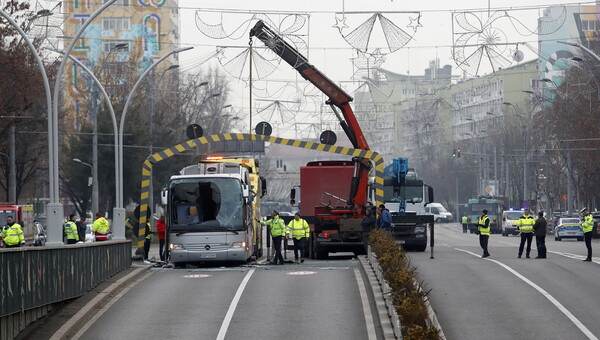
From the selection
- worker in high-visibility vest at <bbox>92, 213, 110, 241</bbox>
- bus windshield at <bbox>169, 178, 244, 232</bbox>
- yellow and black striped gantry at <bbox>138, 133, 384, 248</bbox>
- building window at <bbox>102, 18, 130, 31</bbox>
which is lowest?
worker in high-visibility vest at <bbox>92, 213, 110, 241</bbox>

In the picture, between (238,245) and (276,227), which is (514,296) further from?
(276,227)

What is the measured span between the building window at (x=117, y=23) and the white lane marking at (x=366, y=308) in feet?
401

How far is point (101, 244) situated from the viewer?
2711cm

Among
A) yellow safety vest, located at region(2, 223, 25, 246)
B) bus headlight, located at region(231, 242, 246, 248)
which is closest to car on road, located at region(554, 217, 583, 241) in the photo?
bus headlight, located at region(231, 242, 246, 248)

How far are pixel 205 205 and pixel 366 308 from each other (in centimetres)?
1243

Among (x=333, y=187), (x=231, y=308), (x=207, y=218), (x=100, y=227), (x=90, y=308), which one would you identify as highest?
(x=333, y=187)

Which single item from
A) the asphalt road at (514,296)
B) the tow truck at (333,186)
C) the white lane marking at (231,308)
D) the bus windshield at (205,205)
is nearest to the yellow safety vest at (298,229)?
the tow truck at (333,186)

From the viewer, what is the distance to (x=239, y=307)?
2372 centimetres

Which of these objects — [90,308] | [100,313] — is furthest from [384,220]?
[90,308]

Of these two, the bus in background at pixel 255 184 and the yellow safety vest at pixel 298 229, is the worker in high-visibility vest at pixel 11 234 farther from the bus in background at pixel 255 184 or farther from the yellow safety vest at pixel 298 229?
the yellow safety vest at pixel 298 229

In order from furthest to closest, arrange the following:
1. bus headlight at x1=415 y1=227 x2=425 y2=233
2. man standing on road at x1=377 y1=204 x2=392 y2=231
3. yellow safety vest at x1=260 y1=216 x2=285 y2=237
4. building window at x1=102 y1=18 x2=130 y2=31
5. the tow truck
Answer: building window at x1=102 y1=18 x2=130 y2=31 < bus headlight at x1=415 y1=227 x2=425 y2=233 < the tow truck < man standing on road at x1=377 y1=204 x2=392 y2=231 < yellow safety vest at x1=260 y1=216 x2=285 y2=237

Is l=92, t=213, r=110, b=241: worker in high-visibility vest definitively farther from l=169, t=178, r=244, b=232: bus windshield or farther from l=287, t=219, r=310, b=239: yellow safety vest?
l=287, t=219, r=310, b=239: yellow safety vest

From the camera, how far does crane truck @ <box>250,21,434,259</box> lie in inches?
1550

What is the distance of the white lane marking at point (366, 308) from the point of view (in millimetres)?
19922
